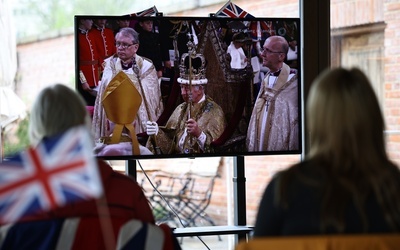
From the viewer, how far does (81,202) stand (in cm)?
255

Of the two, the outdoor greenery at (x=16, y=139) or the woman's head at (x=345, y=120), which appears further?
the outdoor greenery at (x=16, y=139)

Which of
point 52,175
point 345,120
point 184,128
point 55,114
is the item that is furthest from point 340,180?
point 184,128

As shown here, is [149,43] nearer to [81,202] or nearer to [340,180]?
[81,202]

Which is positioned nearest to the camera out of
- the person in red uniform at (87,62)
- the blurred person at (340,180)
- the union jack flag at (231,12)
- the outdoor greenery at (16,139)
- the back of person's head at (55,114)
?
the blurred person at (340,180)

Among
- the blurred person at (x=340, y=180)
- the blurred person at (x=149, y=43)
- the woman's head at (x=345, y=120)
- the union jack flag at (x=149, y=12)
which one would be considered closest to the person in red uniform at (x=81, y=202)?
the blurred person at (x=340, y=180)

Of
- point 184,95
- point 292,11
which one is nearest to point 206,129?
point 184,95

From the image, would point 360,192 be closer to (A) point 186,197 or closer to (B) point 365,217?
(B) point 365,217

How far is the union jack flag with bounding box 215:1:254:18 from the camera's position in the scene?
173 inches

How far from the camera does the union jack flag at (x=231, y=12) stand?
4.38 m

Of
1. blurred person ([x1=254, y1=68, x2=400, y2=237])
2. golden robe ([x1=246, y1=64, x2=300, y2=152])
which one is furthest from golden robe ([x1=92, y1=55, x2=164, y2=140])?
blurred person ([x1=254, y1=68, x2=400, y2=237])

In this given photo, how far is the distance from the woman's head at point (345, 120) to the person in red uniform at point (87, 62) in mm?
1874

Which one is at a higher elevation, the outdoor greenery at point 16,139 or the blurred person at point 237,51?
the blurred person at point 237,51

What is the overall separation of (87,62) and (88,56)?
1.2 inches

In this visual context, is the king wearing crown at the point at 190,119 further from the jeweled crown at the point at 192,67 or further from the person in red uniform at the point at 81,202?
the person in red uniform at the point at 81,202
